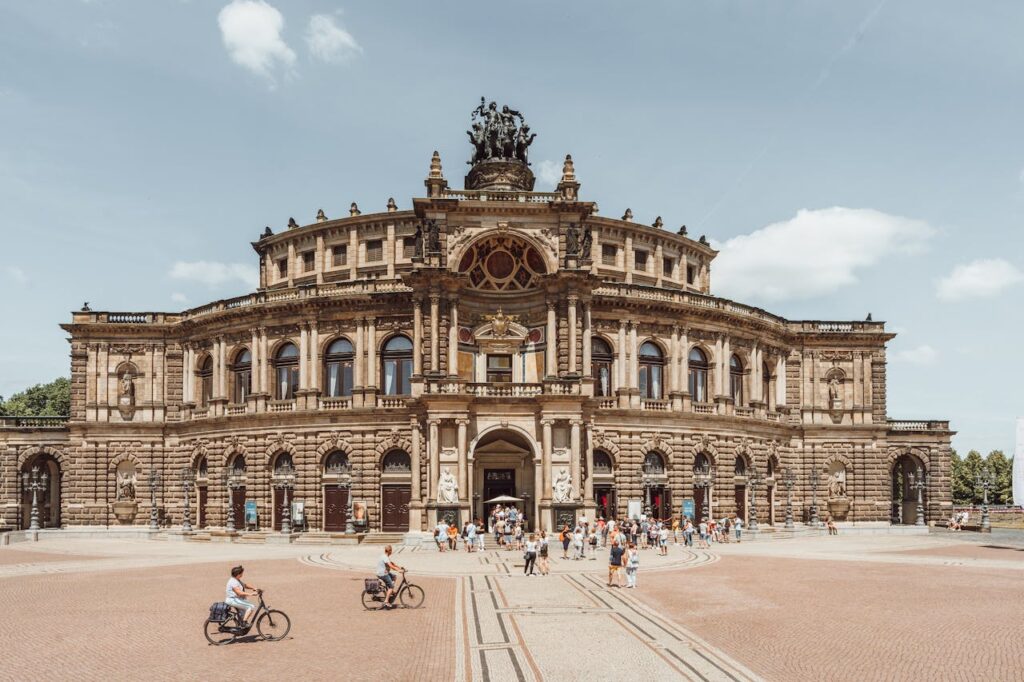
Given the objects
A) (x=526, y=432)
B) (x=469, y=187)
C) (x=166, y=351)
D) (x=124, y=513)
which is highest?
(x=469, y=187)

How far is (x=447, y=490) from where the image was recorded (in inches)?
2178

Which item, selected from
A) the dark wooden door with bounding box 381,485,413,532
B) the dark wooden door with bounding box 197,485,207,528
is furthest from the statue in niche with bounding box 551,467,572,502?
the dark wooden door with bounding box 197,485,207,528

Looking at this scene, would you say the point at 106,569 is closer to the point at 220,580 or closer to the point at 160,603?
the point at 220,580

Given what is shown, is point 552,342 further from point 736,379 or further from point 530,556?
point 530,556

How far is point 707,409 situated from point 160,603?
4470cm

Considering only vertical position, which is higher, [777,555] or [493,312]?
[493,312]

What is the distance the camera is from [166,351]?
71.4 metres

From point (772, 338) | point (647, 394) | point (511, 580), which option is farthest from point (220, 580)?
point (772, 338)

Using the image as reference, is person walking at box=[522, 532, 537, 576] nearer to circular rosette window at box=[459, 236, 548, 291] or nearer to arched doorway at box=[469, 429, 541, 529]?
arched doorway at box=[469, 429, 541, 529]

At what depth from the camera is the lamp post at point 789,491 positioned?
224 feet

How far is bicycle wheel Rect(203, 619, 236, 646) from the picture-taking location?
21.9m

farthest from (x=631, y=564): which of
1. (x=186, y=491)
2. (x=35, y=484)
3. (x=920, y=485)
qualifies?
(x=35, y=484)

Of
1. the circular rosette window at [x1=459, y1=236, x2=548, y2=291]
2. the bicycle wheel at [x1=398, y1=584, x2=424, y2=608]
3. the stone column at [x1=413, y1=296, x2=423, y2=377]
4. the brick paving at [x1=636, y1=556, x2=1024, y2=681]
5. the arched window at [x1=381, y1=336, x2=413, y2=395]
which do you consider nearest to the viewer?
the brick paving at [x1=636, y1=556, x2=1024, y2=681]

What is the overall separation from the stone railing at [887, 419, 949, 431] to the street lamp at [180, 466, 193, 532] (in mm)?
55239
